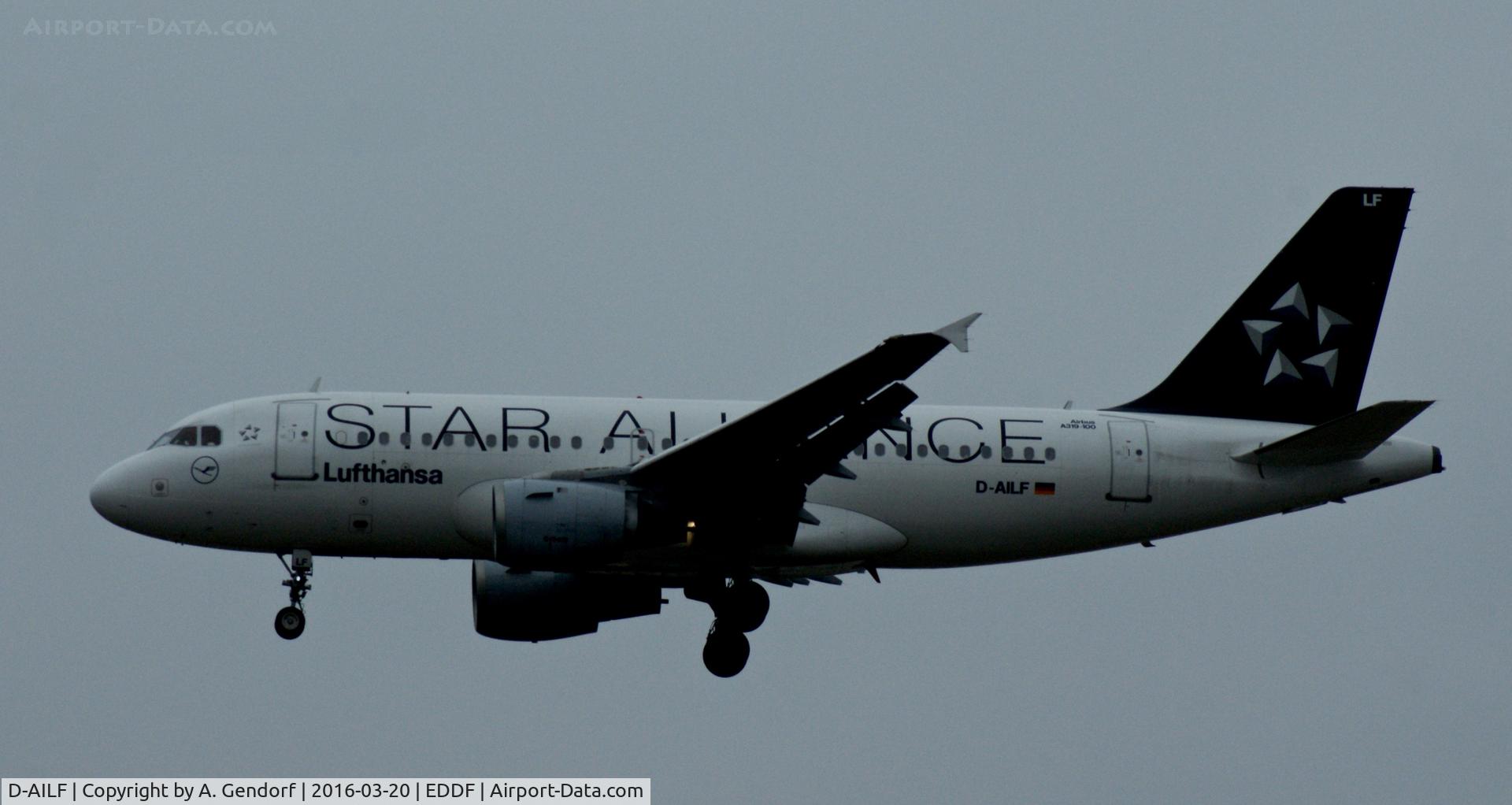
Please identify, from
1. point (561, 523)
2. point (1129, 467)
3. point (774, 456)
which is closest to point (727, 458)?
point (774, 456)

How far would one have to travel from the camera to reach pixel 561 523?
2823 cm

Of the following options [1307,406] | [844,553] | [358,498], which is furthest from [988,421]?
[358,498]

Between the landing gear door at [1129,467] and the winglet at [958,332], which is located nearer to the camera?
the winglet at [958,332]

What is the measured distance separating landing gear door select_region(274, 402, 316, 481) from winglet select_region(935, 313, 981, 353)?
11.2 m

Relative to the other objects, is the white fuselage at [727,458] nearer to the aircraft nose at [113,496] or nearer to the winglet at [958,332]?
the aircraft nose at [113,496]

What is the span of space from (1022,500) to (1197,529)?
10.8 ft

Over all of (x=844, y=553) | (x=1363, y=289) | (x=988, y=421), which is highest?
(x=1363, y=289)

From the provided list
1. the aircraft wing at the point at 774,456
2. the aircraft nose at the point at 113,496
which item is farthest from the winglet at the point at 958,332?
the aircraft nose at the point at 113,496

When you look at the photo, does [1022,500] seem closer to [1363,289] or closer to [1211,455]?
[1211,455]

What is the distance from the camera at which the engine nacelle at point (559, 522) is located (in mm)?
28172

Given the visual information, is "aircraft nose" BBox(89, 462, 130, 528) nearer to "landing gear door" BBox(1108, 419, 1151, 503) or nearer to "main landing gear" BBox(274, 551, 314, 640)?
"main landing gear" BBox(274, 551, 314, 640)

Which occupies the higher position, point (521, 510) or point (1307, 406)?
point (1307, 406)

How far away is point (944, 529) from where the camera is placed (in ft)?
102

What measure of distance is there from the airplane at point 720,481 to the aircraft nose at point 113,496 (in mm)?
36
